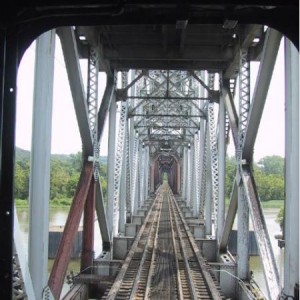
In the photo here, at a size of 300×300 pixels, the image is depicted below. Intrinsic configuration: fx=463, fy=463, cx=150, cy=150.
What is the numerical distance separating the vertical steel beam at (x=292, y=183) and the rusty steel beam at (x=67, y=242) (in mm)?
2972

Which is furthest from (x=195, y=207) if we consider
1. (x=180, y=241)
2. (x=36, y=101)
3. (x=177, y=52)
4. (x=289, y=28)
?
(x=289, y=28)

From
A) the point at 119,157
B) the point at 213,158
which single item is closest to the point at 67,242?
the point at 119,157

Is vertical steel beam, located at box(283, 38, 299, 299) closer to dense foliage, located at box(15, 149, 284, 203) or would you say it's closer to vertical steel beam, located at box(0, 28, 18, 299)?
vertical steel beam, located at box(0, 28, 18, 299)

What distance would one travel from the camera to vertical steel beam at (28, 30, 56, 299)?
15.1ft

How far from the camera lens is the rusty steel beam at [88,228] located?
347 inches

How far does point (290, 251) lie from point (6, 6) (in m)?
2.73

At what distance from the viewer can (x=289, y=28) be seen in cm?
290

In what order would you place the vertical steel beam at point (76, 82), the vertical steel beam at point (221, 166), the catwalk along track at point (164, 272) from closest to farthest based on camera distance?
the vertical steel beam at point (76, 82) → the catwalk along track at point (164, 272) → the vertical steel beam at point (221, 166)

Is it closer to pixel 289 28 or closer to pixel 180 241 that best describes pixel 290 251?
pixel 289 28

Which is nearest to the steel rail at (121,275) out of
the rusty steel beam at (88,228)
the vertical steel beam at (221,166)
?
the rusty steel beam at (88,228)

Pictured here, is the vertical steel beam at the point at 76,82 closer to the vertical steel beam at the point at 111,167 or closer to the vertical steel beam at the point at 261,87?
the vertical steel beam at the point at 261,87

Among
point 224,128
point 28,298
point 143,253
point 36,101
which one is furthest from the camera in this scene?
point 224,128

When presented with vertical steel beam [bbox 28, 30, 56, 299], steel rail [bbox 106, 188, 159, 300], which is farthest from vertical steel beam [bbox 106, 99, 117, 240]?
vertical steel beam [bbox 28, 30, 56, 299]

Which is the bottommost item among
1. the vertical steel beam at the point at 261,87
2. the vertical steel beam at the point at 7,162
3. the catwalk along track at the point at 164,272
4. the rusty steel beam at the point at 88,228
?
the catwalk along track at the point at 164,272
